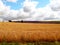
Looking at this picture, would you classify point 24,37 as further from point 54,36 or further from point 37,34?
point 54,36

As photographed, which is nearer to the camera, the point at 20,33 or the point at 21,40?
the point at 21,40

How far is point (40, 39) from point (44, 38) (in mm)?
316

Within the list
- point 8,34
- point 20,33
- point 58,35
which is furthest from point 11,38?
point 58,35

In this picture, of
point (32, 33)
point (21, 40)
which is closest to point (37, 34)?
point (32, 33)

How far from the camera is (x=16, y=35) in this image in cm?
783

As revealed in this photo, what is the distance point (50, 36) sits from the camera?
7.87m

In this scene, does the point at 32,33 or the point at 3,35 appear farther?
the point at 32,33

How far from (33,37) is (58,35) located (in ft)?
3.21

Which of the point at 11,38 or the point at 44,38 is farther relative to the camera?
the point at 44,38

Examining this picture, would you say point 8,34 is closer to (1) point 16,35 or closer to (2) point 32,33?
(1) point 16,35

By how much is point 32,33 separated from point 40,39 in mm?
528

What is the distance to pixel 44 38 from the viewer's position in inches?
316

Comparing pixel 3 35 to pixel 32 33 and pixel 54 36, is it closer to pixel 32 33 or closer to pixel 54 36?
pixel 32 33

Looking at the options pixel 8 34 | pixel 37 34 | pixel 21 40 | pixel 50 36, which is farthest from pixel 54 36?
pixel 8 34
